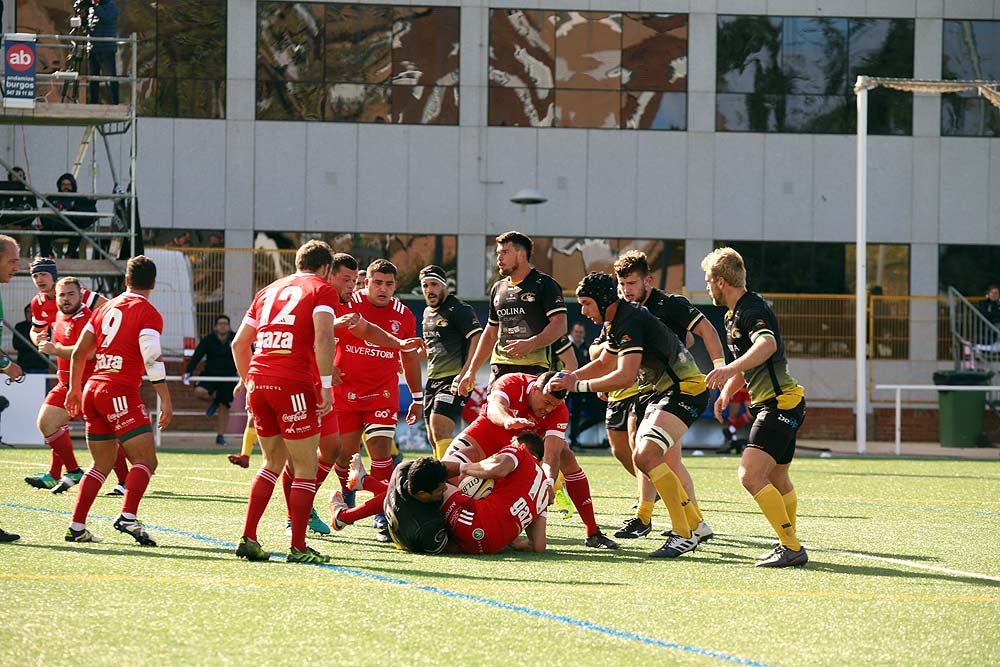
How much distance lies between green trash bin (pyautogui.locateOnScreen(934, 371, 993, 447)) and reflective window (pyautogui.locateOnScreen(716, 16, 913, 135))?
26.8 ft

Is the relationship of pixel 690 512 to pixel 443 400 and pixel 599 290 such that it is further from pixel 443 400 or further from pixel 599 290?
pixel 443 400

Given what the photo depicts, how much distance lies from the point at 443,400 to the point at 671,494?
11.8 ft

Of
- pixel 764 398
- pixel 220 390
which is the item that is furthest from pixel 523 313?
pixel 220 390

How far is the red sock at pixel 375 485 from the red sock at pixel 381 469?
4 centimetres

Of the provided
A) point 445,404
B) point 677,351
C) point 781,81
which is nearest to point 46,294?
point 445,404

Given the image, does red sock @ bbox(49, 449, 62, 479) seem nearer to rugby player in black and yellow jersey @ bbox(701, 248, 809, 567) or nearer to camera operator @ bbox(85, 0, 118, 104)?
rugby player in black and yellow jersey @ bbox(701, 248, 809, 567)

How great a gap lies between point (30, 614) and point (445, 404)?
674 cm

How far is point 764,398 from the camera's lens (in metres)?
9.17

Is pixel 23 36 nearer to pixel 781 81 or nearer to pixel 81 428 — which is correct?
pixel 81 428

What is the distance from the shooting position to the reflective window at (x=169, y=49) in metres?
30.2

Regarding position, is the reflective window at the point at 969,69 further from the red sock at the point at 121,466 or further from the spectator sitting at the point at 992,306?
the red sock at the point at 121,466

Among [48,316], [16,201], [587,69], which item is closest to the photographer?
[48,316]

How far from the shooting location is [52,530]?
10.1 m

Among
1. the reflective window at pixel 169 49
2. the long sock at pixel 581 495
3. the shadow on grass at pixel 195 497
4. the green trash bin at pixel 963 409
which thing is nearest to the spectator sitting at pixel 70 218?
the reflective window at pixel 169 49
